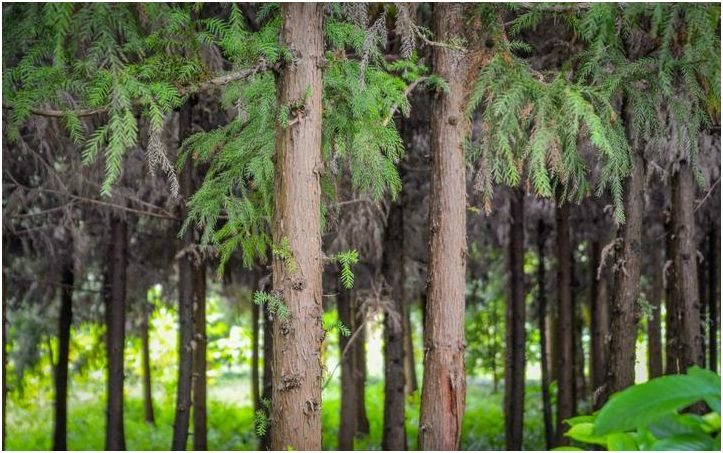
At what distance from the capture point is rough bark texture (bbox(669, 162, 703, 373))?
9.34 meters

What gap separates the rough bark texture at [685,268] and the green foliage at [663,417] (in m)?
6.65

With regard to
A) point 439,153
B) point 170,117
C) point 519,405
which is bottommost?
point 519,405

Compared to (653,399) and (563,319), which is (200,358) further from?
(653,399)

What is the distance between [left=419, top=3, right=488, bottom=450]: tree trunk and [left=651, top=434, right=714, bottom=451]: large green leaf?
3870mm

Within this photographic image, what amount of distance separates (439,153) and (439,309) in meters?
1.29

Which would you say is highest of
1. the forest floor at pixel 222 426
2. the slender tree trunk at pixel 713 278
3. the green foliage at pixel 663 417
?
the slender tree trunk at pixel 713 278

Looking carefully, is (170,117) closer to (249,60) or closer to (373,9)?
(373,9)

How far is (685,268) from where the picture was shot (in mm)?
9438

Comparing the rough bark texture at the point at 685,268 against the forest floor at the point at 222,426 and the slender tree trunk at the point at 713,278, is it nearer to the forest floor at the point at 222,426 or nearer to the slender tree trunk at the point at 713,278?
the slender tree trunk at the point at 713,278

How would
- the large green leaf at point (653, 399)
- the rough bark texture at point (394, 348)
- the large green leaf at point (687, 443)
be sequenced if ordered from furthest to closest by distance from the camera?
the rough bark texture at point (394, 348)
the large green leaf at point (687, 443)
the large green leaf at point (653, 399)

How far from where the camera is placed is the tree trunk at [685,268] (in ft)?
30.6

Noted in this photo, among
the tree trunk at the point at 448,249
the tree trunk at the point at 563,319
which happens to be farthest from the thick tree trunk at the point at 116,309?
Result: the tree trunk at the point at 563,319

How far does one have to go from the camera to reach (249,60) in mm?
6129

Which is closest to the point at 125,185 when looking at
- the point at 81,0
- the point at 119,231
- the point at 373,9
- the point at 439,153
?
the point at 119,231
